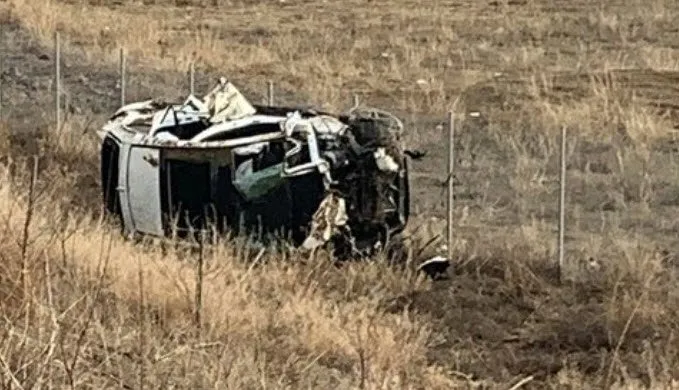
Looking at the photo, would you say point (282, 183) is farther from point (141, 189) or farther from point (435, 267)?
point (435, 267)

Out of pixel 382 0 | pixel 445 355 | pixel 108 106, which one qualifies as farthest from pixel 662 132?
pixel 382 0

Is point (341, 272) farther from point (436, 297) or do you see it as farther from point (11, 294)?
point (11, 294)

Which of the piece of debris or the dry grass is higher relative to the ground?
the dry grass

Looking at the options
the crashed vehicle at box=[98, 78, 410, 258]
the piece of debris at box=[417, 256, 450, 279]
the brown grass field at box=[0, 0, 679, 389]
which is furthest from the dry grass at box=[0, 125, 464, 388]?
the crashed vehicle at box=[98, 78, 410, 258]

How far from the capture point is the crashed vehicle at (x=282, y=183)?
1320cm

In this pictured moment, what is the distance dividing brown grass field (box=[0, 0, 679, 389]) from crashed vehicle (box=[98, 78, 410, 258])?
408 mm

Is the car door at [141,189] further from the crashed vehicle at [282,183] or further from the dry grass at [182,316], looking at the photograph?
the dry grass at [182,316]

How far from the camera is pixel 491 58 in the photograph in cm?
2967

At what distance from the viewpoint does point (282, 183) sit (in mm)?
13406

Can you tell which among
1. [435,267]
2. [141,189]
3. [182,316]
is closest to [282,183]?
[141,189]

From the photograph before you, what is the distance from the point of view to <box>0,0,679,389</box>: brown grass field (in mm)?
6676

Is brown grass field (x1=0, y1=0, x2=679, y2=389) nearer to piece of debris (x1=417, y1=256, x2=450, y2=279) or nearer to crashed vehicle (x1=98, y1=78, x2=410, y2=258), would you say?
piece of debris (x1=417, y1=256, x2=450, y2=279)

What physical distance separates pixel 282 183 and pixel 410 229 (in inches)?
60.3

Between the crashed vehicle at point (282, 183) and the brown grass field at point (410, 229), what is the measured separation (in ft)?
1.34
